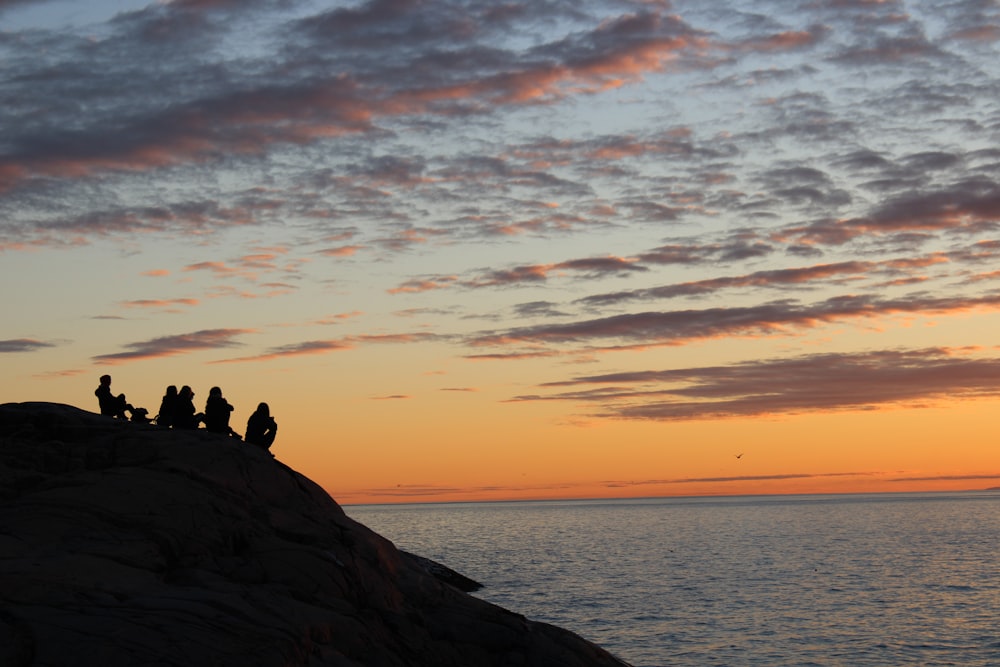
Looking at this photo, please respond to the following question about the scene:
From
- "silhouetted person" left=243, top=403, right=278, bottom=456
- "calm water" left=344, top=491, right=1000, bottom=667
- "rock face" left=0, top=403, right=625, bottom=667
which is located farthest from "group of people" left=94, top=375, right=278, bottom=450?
"calm water" left=344, top=491, right=1000, bottom=667

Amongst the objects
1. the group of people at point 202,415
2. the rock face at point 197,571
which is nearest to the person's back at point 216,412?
the group of people at point 202,415

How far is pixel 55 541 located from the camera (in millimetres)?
20484

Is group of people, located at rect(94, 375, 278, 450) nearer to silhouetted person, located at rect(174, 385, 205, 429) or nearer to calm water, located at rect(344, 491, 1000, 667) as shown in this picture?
silhouetted person, located at rect(174, 385, 205, 429)

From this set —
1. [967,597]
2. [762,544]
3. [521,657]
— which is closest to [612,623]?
[967,597]

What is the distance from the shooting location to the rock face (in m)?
18.0

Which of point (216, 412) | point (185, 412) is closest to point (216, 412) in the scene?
point (216, 412)

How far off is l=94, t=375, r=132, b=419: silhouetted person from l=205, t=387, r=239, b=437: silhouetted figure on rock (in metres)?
3.53

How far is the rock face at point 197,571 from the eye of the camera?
18.0 m

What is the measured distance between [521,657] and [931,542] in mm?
120941

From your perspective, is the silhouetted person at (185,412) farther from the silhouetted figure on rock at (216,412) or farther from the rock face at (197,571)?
the rock face at (197,571)

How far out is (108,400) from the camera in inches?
1256

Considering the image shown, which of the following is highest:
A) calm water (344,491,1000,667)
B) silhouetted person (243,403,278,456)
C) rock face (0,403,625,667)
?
silhouetted person (243,403,278,456)

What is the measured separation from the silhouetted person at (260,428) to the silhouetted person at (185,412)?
4.87 ft

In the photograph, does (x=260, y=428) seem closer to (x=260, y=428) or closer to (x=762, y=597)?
(x=260, y=428)
